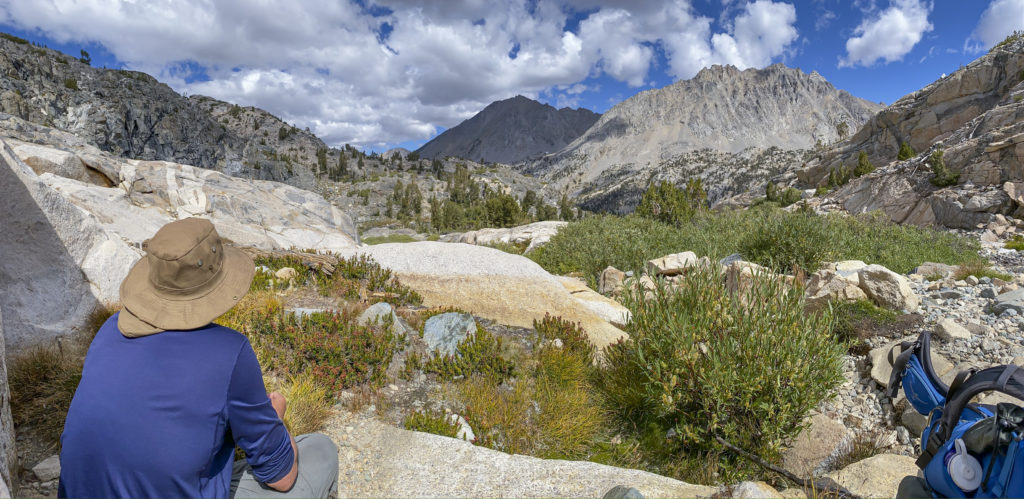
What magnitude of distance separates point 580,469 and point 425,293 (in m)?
5.92

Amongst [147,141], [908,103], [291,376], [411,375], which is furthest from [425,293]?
[147,141]

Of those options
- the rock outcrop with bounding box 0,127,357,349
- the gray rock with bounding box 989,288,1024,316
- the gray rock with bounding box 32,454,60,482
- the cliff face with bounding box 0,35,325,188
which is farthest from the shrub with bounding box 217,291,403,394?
the cliff face with bounding box 0,35,325,188

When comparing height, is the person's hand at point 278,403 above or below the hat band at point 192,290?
below

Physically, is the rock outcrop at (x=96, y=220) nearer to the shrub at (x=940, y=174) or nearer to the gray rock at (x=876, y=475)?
the gray rock at (x=876, y=475)

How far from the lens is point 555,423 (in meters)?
5.01

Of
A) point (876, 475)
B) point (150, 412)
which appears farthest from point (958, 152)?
point (150, 412)

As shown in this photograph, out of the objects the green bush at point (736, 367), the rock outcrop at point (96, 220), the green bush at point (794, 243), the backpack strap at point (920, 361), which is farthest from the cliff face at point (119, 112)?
the backpack strap at point (920, 361)

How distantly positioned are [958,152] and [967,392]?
3901 centimetres

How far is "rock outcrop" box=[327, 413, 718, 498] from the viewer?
3.86 metres

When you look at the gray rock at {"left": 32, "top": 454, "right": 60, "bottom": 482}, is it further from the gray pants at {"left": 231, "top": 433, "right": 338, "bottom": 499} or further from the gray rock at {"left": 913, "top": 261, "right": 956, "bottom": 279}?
the gray rock at {"left": 913, "top": 261, "right": 956, "bottom": 279}

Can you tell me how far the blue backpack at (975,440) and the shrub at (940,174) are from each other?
35.7 m

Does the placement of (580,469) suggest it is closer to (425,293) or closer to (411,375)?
(411,375)

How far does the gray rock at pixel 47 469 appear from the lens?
3.46 m

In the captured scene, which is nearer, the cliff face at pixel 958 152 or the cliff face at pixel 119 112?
the cliff face at pixel 958 152
